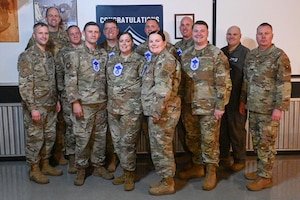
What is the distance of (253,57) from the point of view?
4113 millimetres

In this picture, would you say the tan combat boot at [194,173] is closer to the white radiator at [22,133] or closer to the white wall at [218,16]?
the white radiator at [22,133]

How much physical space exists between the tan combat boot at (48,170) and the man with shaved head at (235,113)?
1.89 m

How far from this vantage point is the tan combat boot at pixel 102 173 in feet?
14.5

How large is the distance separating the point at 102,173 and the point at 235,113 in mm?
1632

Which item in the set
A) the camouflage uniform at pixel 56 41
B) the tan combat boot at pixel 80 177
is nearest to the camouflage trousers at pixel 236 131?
the tan combat boot at pixel 80 177

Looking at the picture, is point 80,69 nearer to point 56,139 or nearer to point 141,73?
point 141,73

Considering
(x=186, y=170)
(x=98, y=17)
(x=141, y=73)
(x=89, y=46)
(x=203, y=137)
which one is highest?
(x=98, y=17)

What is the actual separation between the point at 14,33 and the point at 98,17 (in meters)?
1.04

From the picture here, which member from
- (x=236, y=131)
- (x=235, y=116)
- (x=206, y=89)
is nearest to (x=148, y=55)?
(x=206, y=89)

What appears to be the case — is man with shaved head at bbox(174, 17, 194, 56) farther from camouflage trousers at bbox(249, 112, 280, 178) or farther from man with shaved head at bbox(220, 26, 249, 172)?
camouflage trousers at bbox(249, 112, 280, 178)

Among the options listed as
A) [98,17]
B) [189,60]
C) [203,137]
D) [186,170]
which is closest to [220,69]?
[189,60]

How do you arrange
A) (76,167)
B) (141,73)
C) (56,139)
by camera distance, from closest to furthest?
(141,73) < (76,167) < (56,139)

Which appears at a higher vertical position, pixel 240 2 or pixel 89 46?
pixel 240 2

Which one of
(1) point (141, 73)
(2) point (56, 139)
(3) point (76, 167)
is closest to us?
(1) point (141, 73)
